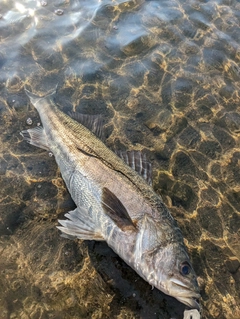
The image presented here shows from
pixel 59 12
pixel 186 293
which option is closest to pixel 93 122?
pixel 186 293

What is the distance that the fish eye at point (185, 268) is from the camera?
347cm

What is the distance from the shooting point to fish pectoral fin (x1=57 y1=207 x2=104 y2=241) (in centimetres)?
407

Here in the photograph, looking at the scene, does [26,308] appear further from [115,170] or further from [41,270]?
[115,170]

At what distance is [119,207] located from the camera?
388cm

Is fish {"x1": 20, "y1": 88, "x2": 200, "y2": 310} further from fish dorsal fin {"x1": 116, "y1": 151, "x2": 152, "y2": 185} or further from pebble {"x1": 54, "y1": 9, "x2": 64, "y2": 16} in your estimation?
pebble {"x1": 54, "y1": 9, "x2": 64, "y2": 16}

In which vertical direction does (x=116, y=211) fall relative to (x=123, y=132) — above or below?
above

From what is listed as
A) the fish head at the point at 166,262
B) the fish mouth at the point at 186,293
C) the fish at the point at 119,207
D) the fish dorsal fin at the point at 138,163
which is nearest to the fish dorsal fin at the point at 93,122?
the fish at the point at 119,207

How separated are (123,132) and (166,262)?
9.26 ft

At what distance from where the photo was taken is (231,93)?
659 centimetres

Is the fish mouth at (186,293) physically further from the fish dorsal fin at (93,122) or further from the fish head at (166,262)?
the fish dorsal fin at (93,122)

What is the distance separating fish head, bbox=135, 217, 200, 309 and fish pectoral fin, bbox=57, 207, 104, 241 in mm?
630

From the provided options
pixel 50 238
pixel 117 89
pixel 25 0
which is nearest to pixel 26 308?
pixel 50 238

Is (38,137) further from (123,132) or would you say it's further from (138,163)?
(138,163)

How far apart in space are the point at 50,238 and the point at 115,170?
1.35 m
